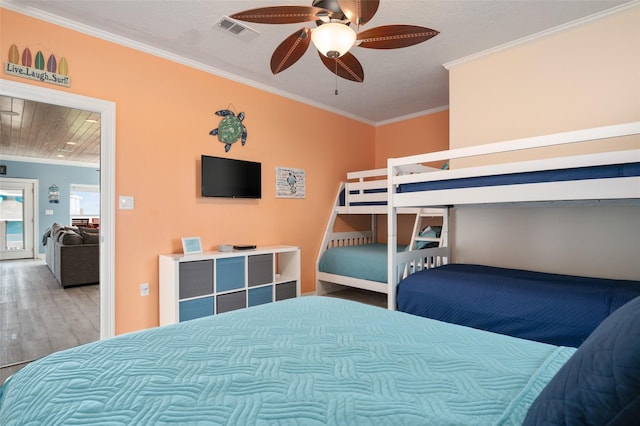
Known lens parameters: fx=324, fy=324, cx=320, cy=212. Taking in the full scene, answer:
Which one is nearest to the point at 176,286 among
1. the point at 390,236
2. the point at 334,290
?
the point at 390,236

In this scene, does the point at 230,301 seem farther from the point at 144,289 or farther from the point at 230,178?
the point at 230,178

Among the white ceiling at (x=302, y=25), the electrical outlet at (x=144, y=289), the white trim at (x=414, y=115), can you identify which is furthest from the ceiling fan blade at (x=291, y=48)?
the white trim at (x=414, y=115)

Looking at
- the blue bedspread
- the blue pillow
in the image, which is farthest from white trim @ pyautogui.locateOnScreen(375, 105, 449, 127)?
the blue bedspread

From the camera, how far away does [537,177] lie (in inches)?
78.3

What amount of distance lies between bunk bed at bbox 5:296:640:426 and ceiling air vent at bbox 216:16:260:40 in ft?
7.47

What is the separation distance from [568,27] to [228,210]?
3.35 metres

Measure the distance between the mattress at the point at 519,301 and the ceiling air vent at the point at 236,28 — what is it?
2.30 m

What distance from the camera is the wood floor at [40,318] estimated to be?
8.21 ft

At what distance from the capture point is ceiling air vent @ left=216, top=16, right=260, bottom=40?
→ 2457mm

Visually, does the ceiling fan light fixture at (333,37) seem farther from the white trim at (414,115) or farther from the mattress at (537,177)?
the white trim at (414,115)

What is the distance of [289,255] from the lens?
357cm

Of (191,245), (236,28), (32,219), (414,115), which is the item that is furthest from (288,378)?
(32,219)

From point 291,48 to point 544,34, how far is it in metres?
2.25

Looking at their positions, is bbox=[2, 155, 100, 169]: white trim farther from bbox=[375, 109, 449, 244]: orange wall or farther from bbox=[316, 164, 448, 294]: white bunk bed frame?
bbox=[375, 109, 449, 244]: orange wall
